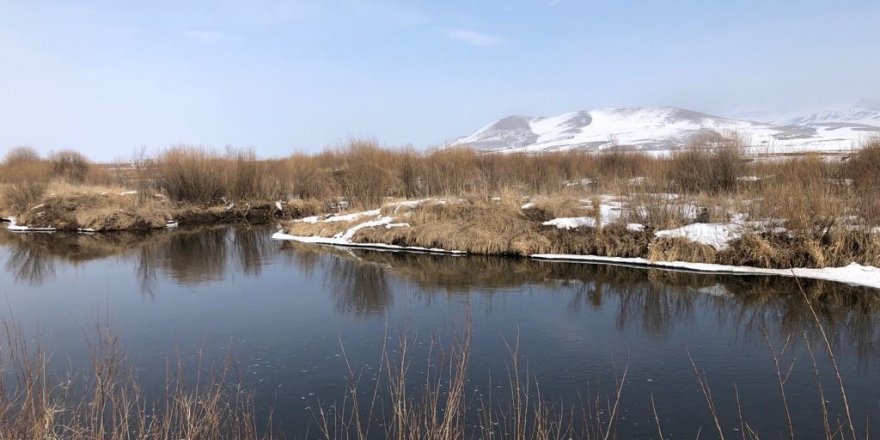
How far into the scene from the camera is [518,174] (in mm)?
22297

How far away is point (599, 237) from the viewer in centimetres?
1372

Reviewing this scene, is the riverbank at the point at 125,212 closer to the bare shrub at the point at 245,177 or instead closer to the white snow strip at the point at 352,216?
the bare shrub at the point at 245,177

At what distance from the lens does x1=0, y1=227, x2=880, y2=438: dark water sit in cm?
577

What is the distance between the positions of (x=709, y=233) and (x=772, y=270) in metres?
1.54

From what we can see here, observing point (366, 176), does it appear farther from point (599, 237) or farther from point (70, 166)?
point (70, 166)

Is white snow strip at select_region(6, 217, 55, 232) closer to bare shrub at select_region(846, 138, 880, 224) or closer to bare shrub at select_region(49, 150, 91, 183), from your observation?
bare shrub at select_region(49, 150, 91, 183)

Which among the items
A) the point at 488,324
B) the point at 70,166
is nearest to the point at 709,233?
the point at 488,324

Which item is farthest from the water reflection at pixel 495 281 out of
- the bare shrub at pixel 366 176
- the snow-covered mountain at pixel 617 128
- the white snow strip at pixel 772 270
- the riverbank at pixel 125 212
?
the snow-covered mountain at pixel 617 128

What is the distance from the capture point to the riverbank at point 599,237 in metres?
11.1

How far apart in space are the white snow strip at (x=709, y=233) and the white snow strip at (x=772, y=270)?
0.62 metres

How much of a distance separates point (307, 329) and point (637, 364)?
182 inches

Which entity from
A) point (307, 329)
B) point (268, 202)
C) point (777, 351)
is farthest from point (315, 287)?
point (268, 202)

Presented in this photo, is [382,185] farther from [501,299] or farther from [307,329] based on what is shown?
[307,329]

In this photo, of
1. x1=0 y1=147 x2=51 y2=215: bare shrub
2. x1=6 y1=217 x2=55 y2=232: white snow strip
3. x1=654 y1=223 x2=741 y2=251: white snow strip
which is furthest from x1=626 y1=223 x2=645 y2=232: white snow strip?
x1=0 y1=147 x2=51 y2=215: bare shrub
